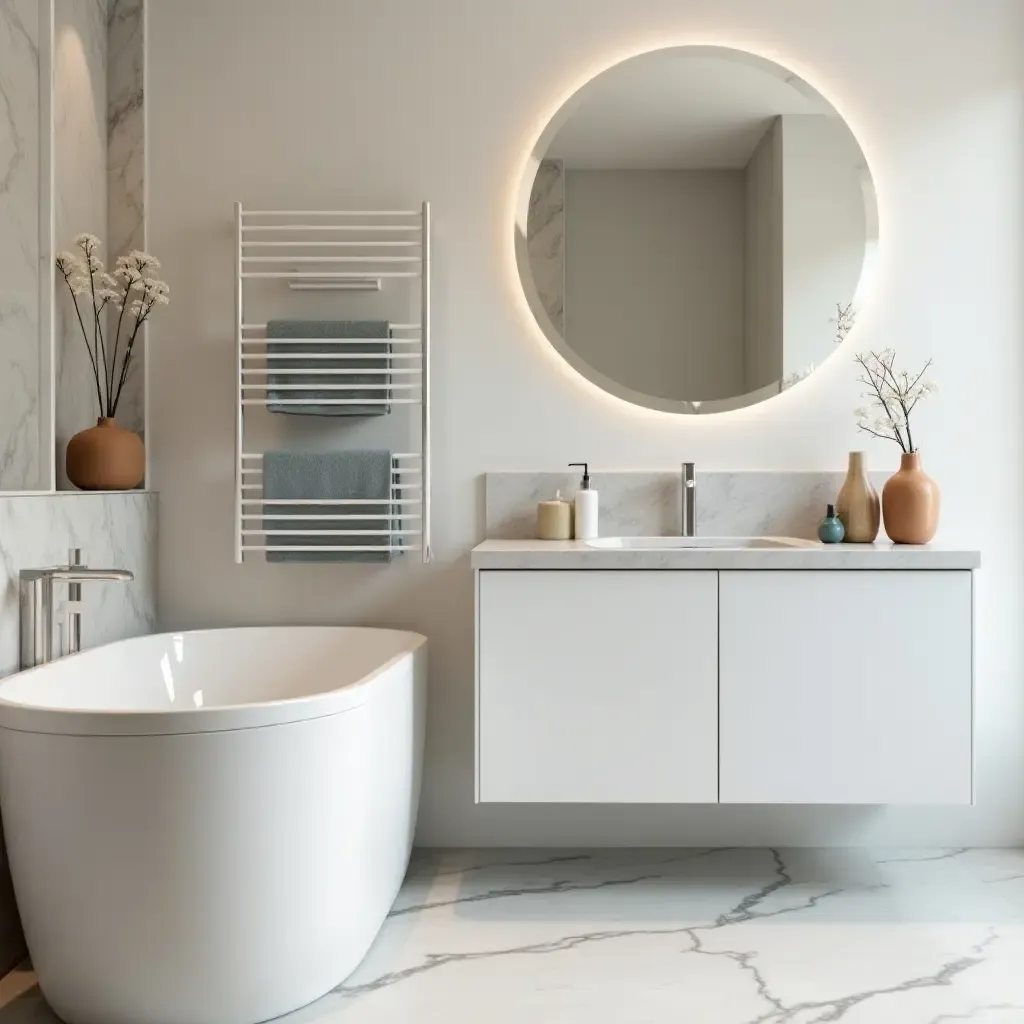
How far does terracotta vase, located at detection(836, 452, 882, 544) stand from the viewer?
2.65 meters

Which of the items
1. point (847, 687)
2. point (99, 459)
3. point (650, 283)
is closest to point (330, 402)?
point (99, 459)

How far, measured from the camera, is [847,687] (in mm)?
2324

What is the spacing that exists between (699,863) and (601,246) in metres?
1.67

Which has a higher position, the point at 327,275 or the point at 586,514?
the point at 327,275

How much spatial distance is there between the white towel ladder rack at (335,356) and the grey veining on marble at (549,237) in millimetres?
303

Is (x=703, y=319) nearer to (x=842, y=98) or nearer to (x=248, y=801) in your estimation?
(x=842, y=98)

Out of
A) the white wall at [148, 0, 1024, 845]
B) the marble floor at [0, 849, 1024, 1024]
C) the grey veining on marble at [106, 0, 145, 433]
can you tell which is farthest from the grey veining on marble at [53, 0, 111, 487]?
the marble floor at [0, 849, 1024, 1024]

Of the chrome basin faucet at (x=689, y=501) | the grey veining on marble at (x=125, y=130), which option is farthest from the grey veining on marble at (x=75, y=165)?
the chrome basin faucet at (x=689, y=501)

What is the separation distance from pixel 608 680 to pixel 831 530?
2.43ft

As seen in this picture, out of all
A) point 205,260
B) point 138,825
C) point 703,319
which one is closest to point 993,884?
point 703,319

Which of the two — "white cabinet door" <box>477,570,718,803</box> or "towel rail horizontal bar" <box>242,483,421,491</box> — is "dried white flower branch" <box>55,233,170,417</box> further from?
"white cabinet door" <box>477,570,718,803</box>

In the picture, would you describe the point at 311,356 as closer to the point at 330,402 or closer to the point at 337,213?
the point at 330,402

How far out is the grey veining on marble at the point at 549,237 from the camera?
2.85 metres

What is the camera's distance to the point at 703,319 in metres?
2.88
